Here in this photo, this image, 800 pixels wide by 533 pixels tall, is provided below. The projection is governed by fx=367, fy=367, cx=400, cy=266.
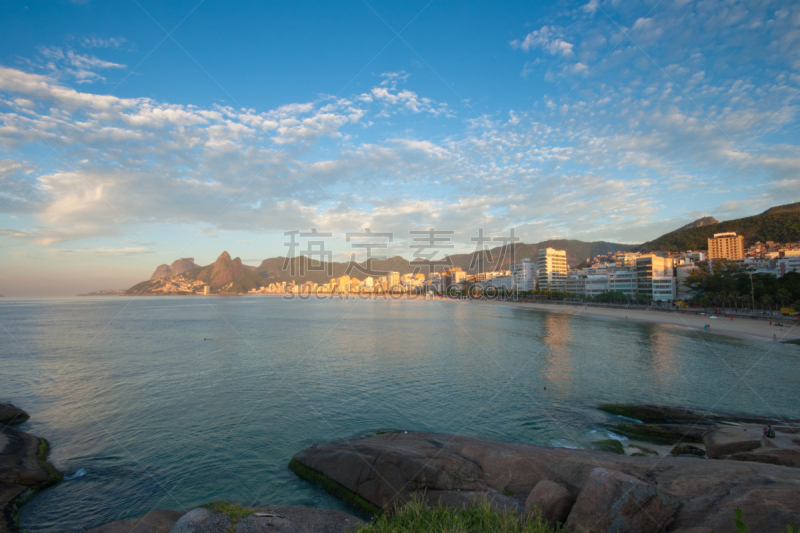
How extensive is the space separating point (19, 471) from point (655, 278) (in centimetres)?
10453

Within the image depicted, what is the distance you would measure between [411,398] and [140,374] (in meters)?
18.4

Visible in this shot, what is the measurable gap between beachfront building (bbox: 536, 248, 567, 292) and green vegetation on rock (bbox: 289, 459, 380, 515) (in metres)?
127

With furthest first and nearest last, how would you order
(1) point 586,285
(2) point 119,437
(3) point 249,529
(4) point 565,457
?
(1) point 586,285, (2) point 119,437, (4) point 565,457, (3) point 249,529

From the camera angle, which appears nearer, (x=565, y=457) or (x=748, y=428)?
(x=565, y=457)

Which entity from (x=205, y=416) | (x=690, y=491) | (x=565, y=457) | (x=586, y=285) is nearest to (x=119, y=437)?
(x=205, y=416)

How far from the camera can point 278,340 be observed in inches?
1582

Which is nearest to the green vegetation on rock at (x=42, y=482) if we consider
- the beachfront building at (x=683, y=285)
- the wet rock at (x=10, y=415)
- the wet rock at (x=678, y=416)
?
the wet rock at (x=10, y=415)

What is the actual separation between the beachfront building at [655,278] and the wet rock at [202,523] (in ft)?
322

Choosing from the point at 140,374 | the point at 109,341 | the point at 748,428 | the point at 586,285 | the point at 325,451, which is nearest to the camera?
the point at 325,451

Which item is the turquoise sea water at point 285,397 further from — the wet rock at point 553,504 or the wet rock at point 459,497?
the wet rock at point 553,504

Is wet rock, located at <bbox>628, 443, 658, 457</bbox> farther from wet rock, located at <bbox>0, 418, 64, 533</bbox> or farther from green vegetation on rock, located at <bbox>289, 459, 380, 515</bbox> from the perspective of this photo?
wet rock, located at <bbox>0, 418, 64, 533</bbox>

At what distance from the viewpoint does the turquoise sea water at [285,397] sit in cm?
1089

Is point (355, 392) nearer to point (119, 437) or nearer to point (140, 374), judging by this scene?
point (119, 437)

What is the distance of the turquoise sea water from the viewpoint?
10.9 m
